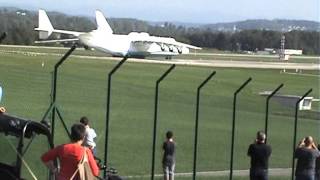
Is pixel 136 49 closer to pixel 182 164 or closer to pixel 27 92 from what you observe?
pixel 27 92

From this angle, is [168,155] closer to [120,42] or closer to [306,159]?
[306,159]

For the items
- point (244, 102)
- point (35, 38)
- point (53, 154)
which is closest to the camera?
point (53, 154)

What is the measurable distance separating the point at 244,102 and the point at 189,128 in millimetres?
13472

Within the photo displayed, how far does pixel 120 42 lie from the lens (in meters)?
116

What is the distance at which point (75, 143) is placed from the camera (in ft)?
29.3

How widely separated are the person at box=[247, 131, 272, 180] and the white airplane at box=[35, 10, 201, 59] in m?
97.7

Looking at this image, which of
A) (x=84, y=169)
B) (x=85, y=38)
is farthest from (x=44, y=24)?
(x=84, y=169)

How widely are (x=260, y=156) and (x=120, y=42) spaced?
335 feet

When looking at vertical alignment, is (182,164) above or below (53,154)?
below

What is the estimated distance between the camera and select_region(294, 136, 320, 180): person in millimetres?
14312

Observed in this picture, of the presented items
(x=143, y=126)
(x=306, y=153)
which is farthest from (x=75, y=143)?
(x=143, y=126)

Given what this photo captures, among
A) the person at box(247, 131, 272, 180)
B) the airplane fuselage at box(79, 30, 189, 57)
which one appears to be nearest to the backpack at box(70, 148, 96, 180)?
the person at box(247, 131, 272, 180)

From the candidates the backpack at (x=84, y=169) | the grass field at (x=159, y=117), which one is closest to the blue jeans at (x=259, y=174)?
the grass field at (x=159, y=117)

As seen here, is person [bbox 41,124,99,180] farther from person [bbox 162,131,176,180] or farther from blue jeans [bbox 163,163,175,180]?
blue jeans [bbox 163,163,175,180]
